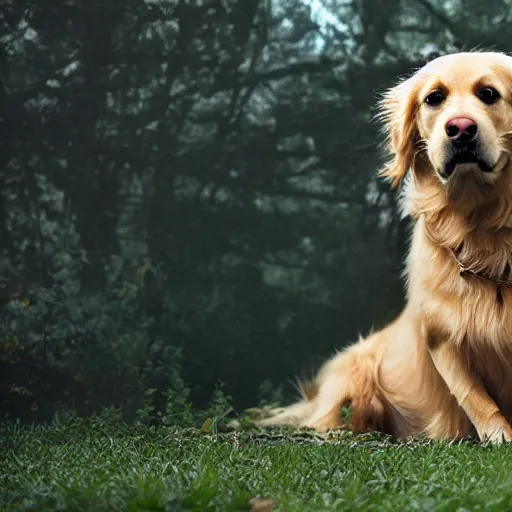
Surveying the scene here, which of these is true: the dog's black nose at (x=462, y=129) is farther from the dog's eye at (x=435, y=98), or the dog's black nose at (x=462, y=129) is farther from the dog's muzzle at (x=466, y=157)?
the dog's eye at (x=435, y=98)

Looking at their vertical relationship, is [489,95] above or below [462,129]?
above

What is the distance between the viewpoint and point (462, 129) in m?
4.04

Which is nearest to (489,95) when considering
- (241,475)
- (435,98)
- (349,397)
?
(435,98)

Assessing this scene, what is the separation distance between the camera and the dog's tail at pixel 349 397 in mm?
4918

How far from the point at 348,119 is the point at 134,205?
146cm

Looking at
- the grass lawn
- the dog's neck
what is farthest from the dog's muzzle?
the grass lawn

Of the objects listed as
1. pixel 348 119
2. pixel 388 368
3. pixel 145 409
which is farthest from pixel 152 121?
pixel 388 368

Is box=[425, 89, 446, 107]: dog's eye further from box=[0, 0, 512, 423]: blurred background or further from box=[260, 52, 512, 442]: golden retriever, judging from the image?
box=[0, 0, 512, 423]: blurred background

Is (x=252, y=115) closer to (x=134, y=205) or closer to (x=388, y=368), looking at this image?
(x=134, y=205)

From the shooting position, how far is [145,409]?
5.47 m

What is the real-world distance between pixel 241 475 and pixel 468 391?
1718mm

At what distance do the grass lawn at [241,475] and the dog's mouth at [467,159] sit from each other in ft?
4.08

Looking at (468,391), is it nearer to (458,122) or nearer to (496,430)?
(496,430)

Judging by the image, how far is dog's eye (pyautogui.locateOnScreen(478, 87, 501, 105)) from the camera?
423cm
